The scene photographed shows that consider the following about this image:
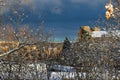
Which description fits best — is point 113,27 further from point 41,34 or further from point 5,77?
point 5,77

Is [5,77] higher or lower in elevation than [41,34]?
lower

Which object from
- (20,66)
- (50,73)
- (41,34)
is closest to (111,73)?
(50,73)

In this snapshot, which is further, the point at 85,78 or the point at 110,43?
the point at 110,43

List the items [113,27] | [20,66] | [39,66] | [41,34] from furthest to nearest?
[41,34] < [113,27] < [39,66] < [20,66]

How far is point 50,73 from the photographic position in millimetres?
12141

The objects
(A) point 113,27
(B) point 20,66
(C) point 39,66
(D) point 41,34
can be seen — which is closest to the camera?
(B) point 20,66

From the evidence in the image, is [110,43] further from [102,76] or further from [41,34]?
[102,76]

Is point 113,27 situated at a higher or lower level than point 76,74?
higher

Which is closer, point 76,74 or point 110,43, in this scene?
point 76,74

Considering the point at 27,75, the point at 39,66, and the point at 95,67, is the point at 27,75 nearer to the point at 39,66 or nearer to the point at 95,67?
the point at 39,66

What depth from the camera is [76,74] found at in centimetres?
1221

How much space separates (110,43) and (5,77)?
1149cm

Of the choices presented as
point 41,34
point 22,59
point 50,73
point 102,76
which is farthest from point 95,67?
point 41,34

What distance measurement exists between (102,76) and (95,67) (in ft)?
1.93
